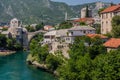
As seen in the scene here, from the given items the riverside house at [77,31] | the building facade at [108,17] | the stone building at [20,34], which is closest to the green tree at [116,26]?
the building facade at [108,17]

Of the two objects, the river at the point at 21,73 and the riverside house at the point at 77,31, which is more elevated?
the riverside house at the point at 77,31

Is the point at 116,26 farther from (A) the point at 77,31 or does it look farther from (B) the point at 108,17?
(A) the point at 77,31

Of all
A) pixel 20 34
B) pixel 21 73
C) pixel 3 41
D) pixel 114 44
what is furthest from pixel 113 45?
pixel 20 34

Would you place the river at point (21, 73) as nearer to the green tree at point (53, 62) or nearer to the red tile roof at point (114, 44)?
the green tree at point (53, 62)

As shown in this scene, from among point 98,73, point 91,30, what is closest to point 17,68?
point 91,30

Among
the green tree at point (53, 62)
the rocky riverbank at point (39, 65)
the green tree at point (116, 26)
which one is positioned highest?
the green tree at point (116, 26)

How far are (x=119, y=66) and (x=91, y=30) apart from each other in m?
30.6

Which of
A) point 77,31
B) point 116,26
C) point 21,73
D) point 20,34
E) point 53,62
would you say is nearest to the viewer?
point 53,62

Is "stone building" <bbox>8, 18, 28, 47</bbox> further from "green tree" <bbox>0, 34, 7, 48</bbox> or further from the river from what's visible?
the river

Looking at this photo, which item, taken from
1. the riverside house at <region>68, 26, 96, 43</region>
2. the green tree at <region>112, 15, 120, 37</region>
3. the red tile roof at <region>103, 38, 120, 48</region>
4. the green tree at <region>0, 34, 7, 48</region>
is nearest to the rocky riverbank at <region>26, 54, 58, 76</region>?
the riverside house at <region>68, 26, 96, 43</region>

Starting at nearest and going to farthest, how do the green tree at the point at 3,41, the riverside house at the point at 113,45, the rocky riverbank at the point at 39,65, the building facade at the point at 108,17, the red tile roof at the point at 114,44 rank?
the riverside house at the point at 113,45 < the red tile roof at the point at 114,44 < the rocky riverbank at the point at 39,65 < the building facade at the point at 108,17 < the green tree at the point at 3,41

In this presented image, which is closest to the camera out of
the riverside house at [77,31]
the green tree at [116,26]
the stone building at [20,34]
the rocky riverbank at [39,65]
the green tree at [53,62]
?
the rocky riverbank at [39,65]

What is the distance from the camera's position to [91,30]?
6531 cm

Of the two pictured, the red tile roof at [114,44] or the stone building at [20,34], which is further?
the stone building at [20,34]
